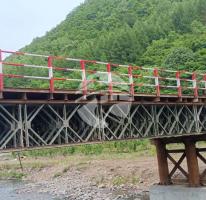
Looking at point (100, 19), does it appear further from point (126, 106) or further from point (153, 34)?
point (126, 106)

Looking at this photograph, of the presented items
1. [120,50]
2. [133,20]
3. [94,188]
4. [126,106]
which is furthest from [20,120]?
[133,20]

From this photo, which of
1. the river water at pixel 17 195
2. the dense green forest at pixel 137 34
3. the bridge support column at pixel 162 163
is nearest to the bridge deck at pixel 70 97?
the bridge support column at pixel 162 163

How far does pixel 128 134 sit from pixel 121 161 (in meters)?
25.8

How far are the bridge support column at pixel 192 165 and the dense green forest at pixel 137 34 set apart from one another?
115 ft

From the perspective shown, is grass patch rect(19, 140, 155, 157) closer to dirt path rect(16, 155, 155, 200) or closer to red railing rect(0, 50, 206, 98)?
dirt path rect(16, 155, 155, 200)

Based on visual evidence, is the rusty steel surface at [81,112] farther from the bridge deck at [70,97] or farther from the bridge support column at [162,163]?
the bridge support column at [162,163]

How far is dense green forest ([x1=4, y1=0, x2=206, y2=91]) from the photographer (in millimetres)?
65625

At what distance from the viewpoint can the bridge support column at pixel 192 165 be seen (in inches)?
793

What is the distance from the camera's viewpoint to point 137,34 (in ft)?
282

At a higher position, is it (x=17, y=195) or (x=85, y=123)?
(x=85, y=123)

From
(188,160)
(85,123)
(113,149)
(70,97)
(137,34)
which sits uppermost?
(137,34)

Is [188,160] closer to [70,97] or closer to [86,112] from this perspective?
[86,112]

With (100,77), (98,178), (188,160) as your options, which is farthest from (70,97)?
(98,178)

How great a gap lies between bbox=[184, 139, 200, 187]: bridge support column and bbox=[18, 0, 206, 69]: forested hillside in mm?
35431
